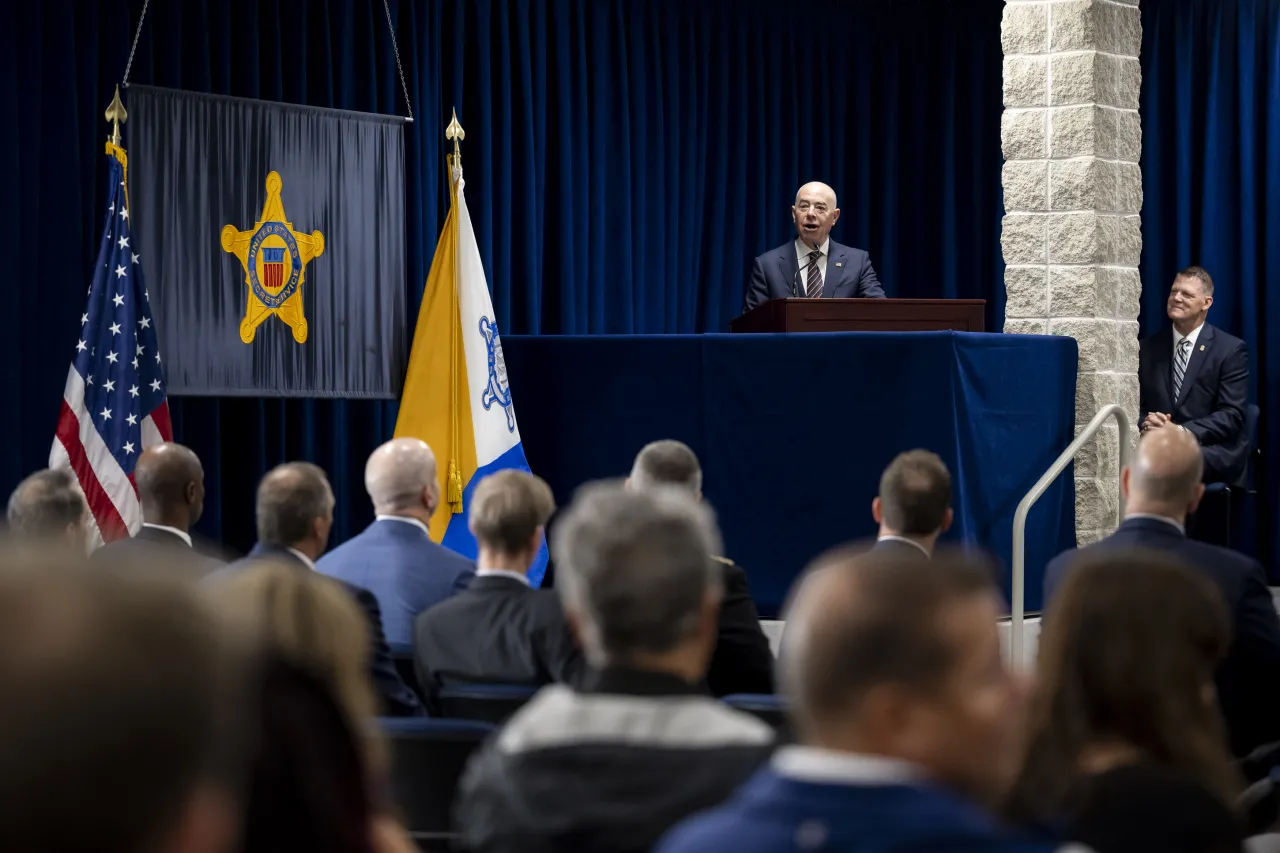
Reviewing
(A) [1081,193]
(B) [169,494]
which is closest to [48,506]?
(B) [169,494]

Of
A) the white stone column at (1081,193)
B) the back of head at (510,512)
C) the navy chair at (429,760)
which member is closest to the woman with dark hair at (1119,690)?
the navy chair at (429,760)

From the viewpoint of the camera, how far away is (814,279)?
738 cm

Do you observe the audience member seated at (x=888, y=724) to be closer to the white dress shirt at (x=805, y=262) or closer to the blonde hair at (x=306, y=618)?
the blonde hair at (x=306, y=618)

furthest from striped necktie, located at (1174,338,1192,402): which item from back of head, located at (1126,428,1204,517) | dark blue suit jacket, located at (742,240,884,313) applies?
back of head, located at (1126,428,1204,517)

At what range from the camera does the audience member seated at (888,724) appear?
1.23 metres

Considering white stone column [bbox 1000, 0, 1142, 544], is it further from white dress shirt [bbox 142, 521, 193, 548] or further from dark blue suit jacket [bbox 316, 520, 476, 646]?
white dress shirt [bbox 142, 521, 193, 548]

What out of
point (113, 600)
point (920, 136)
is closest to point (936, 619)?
point (113, 600)

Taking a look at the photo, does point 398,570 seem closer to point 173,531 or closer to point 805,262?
point 173,531

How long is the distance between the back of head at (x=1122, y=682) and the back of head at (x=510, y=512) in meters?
1.56

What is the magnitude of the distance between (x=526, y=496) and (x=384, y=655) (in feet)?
1.50

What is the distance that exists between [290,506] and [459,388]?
3411 millimetres

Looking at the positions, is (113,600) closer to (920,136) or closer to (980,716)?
(980,716)

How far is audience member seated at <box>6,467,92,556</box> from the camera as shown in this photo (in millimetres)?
3547

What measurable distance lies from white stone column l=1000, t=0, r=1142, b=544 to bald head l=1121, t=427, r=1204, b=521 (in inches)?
142
